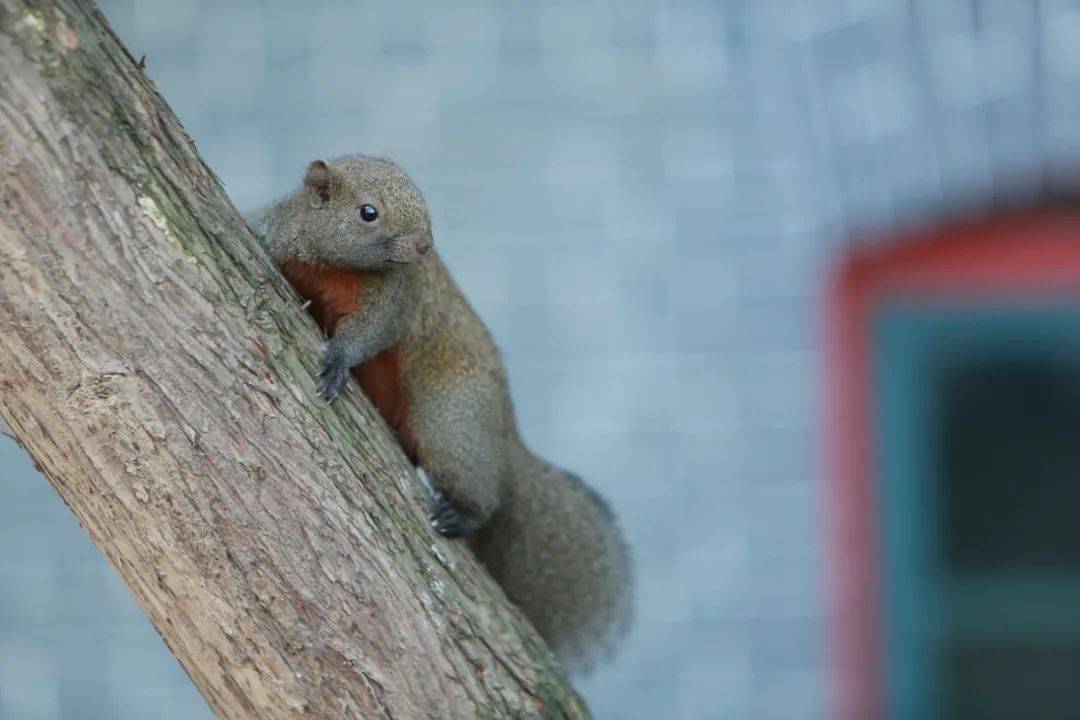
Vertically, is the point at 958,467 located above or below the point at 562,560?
above

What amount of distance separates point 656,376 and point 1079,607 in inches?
61.8

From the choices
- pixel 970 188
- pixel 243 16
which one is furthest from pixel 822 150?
pixel 243 16

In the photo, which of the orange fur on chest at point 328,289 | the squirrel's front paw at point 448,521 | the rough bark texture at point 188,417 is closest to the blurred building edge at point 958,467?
the squirrel's front paw at point 448,521

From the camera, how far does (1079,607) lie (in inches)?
184

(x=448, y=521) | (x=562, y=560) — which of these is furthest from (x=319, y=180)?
(x=562, y=560)

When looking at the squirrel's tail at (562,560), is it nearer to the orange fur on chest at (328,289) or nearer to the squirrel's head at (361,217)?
the orange fur on chest at (328,289)

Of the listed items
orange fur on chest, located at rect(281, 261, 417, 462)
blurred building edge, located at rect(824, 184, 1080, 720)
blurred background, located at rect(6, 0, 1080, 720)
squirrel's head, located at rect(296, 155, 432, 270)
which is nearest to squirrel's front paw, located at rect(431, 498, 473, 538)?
orange fur on chest, located at rect(281, 261, 417, 462)

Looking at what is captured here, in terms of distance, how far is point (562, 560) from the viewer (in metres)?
3.31

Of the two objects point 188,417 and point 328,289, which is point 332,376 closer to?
point 188,417

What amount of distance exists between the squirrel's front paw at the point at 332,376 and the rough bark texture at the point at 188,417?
0.04m

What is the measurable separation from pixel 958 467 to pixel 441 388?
239 cm

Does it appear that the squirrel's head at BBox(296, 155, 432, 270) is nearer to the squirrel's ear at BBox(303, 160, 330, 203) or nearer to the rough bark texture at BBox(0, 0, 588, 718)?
the squirrel's ear at BBox(303, 160, 330, 203)

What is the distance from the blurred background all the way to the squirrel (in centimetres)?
121

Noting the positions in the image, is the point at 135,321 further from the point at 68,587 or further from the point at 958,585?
the point at 958,585
